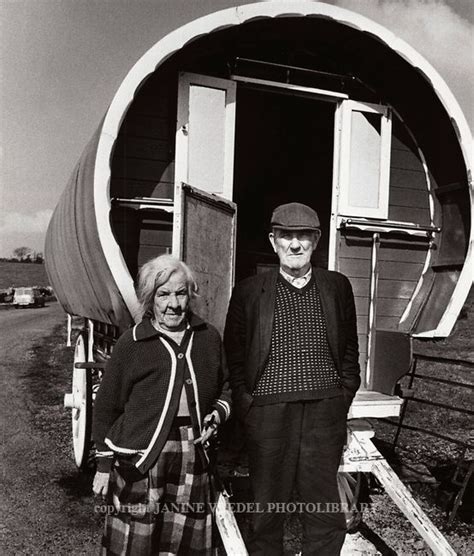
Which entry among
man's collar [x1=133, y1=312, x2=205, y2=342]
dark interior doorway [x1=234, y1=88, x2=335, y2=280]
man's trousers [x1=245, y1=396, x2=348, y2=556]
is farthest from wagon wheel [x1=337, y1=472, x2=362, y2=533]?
dark interior doorway [x1=234, y1=88, x2=335, y2=280]

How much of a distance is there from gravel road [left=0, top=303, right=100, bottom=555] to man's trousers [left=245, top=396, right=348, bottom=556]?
5.01 ft

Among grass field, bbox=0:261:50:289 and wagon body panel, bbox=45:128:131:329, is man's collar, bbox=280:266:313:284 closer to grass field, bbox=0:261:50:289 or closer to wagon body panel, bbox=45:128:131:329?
wagon body panel, bbox=45:128:131:329

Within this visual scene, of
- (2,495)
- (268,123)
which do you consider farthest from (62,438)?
(268,123)

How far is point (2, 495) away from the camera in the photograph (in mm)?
4508

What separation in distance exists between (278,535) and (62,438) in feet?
13.6

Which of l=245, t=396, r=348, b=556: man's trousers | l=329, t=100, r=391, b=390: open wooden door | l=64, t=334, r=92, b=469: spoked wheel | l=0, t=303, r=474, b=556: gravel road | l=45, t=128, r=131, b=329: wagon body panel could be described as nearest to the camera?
l=245, t=396, r=348, b=556: man's trousers

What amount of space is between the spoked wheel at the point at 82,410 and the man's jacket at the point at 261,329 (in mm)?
2221

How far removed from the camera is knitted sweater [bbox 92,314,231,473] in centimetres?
232

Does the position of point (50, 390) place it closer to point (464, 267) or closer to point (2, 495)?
point (2, 495)

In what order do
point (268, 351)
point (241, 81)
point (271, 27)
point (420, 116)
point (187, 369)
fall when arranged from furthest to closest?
1. point (420, 116)
2. point (241, 81)
3. point (271, 27)
4. point (268, 351)
5. point (187, 369)

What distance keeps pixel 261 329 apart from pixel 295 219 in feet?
1.72

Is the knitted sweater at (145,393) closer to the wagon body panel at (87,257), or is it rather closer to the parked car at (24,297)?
the wagon body panel at (87,257)

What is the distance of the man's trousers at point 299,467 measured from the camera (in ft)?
8.51

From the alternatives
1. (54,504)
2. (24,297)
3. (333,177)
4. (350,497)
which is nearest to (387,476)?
(350,497)
